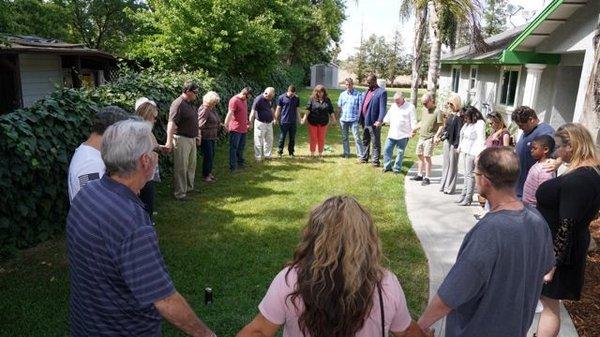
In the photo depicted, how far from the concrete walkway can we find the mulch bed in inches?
3.6

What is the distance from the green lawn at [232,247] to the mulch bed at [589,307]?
4.52 ft

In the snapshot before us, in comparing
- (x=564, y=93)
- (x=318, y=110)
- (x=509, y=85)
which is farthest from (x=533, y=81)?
(x=318, y=110)

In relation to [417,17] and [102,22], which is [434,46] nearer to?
[417,17]

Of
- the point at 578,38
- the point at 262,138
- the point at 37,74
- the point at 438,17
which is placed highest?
the point at 438,17

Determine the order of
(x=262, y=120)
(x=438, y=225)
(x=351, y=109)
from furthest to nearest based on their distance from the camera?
(x=351, y=109) < (x=262, y=120) < (x=438, y=225)

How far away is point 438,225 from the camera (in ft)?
21.7

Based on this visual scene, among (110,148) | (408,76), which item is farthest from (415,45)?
(408,76)

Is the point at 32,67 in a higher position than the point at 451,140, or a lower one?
higher

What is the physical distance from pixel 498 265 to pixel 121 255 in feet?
5.97

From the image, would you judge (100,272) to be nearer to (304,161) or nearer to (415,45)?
(304,161)

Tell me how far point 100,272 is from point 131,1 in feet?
122

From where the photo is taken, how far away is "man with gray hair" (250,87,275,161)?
10.3 metres

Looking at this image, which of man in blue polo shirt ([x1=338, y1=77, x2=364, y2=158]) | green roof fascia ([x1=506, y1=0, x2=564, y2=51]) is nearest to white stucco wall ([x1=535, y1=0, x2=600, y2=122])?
green roof fascia ([x1=506, y1=0, x2=564, y2=51])

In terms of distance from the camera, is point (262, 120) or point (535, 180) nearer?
point (535, 180)
